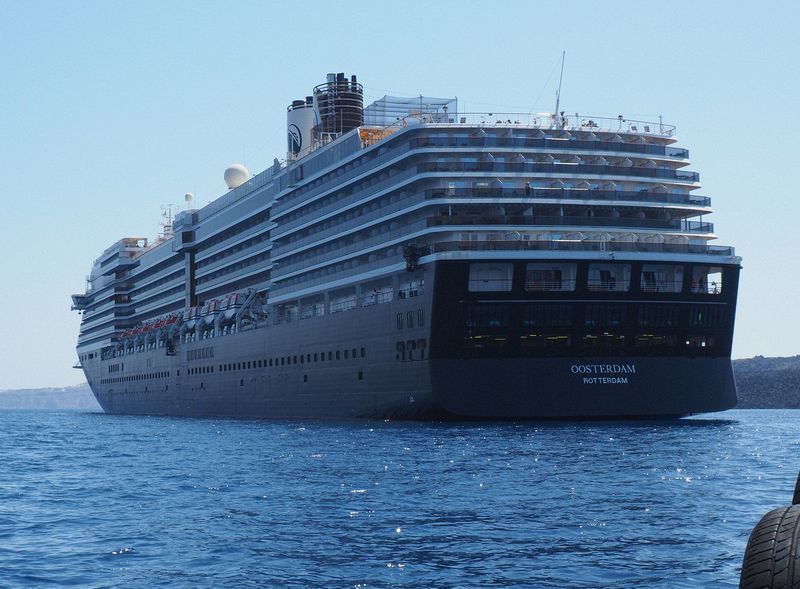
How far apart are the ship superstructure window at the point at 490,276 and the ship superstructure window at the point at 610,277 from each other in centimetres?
407

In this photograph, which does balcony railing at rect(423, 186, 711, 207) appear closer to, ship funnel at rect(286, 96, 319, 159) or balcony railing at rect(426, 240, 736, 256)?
balcony railing at rect(426, 240, 736, 256)

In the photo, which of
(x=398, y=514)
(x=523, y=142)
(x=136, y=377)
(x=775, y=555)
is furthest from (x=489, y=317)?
(x=136, y=377)

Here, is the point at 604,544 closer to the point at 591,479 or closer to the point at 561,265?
the point at 591,479

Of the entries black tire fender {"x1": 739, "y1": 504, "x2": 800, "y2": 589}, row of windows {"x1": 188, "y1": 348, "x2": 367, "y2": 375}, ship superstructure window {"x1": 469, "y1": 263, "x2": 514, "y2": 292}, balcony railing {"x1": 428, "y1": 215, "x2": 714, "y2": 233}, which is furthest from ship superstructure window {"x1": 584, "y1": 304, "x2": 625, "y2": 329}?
Result: black tire fender {"x1": 739, "y1": 504, "x2": 800, "y2": 589}

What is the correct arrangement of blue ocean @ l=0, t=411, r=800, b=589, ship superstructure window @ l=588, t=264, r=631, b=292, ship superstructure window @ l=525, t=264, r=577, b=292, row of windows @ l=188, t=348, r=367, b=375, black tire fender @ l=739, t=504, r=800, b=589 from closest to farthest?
black tire fender @ l=739, t=504, r=800, b=589 → blue ocean @ l=0, t=411, r=800, b=589 → ship superstructure window @ l=525, t=264, r=577, b=292 → ship superstructure window @ l=588, t=264, r=631, b=292 → row of windows @ l=188, t=348, r=367, b=375

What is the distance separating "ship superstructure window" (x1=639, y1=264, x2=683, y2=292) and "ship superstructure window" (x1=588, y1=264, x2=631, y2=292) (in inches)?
32.2

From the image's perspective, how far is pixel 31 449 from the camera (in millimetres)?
45406

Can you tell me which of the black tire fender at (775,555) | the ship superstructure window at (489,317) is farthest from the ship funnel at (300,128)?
the black tire fender at (775,555)

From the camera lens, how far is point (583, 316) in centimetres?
5197

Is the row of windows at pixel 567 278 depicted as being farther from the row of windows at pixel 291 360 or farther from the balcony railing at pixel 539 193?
the row of windows at pixel 291 360

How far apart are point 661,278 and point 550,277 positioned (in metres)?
6.09

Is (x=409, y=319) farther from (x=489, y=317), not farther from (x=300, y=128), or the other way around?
(x=300, y=128)

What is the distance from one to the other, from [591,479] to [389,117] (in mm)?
64343

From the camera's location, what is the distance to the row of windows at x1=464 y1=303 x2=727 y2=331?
169 feet
